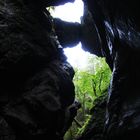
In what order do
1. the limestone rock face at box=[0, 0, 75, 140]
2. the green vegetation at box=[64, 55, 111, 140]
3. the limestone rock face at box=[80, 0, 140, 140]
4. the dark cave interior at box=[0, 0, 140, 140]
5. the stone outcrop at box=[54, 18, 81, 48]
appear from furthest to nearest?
the green vegetation at box=[64, 55, 111, 140] → the stone outcrop at box=[54, 18, 81, 48] → the limestone rock face at box=[0, 0, 75, 140] → the dark cave interior at box=[0, 0, 140, 140] → the limestone rock face at box=[80, 0, 140, 140]

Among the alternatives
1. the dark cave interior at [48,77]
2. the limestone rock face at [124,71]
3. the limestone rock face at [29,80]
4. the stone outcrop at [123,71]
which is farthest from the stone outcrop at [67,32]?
the limestone rock face at [124,71]

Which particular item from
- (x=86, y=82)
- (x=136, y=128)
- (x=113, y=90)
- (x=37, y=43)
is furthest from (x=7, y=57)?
(x=86, y=82)

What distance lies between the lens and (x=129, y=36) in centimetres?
1119

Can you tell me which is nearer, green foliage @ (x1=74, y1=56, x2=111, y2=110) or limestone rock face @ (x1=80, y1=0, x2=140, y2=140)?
limestone rock face @ (x1=80, y1=0, x2=140, y2=140)

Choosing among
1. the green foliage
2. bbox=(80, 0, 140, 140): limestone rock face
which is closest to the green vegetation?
the green foliage

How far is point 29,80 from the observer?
13219mm

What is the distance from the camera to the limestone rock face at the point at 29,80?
11.9 metres

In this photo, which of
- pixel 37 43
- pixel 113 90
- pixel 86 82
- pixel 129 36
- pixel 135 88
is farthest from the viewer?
pixel 86 82

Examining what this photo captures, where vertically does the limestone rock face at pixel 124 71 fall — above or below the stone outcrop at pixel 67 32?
below

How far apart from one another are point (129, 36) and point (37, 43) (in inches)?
202

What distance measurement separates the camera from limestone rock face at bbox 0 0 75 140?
11852mm

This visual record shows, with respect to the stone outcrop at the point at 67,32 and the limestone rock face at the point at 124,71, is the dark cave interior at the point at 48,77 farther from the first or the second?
the stone outcrop at the point at 67,32

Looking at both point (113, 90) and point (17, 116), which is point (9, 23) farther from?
point (113, 90)

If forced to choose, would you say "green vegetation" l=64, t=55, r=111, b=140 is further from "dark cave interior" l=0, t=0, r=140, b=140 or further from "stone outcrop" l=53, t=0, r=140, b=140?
Answer: "stone outcrop" l=53, t=0, r=140, b=140
